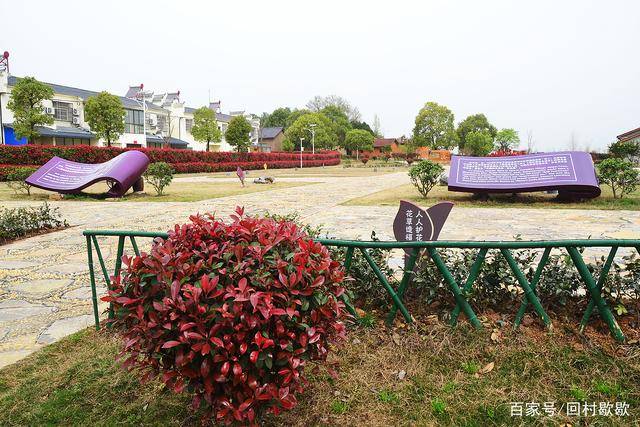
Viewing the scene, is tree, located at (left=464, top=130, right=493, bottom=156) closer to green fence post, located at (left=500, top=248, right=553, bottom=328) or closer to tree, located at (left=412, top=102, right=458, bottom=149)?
tree, located at (left=412, top=102, right=458, bottom=149)

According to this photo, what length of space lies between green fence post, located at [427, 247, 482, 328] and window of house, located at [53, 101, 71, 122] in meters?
40.4

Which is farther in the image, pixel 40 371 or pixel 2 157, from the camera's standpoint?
pixel 2 157

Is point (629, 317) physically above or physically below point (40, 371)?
above

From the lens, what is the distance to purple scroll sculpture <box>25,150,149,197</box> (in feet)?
44.1

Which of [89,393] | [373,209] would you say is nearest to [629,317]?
[89,393]

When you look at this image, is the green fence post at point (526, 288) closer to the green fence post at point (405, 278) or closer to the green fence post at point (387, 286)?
the green fence post at point (405, 278)

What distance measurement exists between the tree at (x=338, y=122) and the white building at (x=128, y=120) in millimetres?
16319

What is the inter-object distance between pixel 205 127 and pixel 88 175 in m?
34.2

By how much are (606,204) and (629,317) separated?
9304 mm

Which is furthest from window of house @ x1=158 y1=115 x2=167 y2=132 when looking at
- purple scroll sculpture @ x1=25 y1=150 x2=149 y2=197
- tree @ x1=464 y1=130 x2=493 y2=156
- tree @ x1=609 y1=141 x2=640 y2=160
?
tree @ x1=609 y1=141 x2=640 y2=160

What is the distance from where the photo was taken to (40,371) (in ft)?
9.32

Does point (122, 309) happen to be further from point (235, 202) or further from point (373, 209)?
point (235, 202)

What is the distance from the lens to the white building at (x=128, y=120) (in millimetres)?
32688

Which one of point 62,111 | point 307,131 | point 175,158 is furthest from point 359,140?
point 62,111
